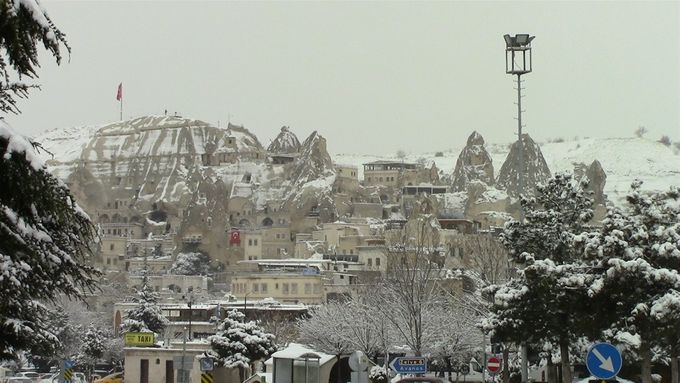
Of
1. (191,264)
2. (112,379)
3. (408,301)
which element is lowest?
(112,379)

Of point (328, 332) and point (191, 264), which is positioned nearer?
point (328, 332)

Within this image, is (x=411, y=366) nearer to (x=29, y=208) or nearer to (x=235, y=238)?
(x=29, y=208)

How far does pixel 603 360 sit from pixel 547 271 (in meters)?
13.0

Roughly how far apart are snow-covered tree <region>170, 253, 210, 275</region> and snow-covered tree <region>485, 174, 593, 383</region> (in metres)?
152

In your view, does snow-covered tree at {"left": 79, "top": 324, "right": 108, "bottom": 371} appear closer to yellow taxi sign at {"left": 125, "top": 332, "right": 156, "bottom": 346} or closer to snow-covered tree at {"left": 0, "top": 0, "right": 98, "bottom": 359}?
yellow taxi sign at {"left": 125, "top": 332, "right": 156, "bottom": 346}

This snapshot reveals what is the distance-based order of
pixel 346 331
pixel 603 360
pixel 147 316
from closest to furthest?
pixel 603 360 < pixel 346 331 < pixel 147 316

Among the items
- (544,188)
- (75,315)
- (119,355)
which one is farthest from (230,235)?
(544,188)

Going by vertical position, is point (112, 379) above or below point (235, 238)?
below

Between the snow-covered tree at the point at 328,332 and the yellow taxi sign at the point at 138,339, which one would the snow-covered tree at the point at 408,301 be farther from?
the yellow taxi sign at the point at 138,339

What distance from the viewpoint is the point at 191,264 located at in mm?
185875

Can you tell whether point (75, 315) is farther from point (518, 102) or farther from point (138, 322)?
point (518, 102)

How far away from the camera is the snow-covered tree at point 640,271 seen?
945 inches

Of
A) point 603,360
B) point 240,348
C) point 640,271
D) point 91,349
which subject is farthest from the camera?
point 91,349

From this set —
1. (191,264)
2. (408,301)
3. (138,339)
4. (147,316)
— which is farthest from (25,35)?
(191,264)
